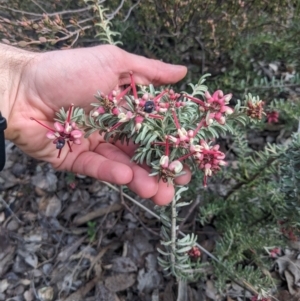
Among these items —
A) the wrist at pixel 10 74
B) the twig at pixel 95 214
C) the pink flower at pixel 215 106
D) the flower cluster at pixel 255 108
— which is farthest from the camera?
the twig at pixel 95 214

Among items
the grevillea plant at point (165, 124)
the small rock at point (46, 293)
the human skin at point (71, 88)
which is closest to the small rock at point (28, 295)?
the small rock at point (46, 293)

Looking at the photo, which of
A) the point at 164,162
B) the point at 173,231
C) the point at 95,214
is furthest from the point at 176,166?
the point at 95,214

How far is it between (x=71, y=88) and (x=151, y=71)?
1.44ft

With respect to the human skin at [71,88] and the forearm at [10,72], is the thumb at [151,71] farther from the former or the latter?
the forearm at [10,72]

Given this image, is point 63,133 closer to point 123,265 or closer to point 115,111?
point 115,111

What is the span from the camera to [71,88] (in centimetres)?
225

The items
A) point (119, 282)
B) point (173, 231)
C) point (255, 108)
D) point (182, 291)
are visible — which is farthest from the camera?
point (119, 282)

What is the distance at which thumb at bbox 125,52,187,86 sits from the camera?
2.26m

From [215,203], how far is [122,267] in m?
0.72

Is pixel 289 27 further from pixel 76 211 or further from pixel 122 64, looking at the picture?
pixel 76 211

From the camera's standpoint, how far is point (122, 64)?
7.34ft

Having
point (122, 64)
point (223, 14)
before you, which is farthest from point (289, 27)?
A: point (122, 64)

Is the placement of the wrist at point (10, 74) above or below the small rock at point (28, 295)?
above

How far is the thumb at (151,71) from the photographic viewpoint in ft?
7.41
